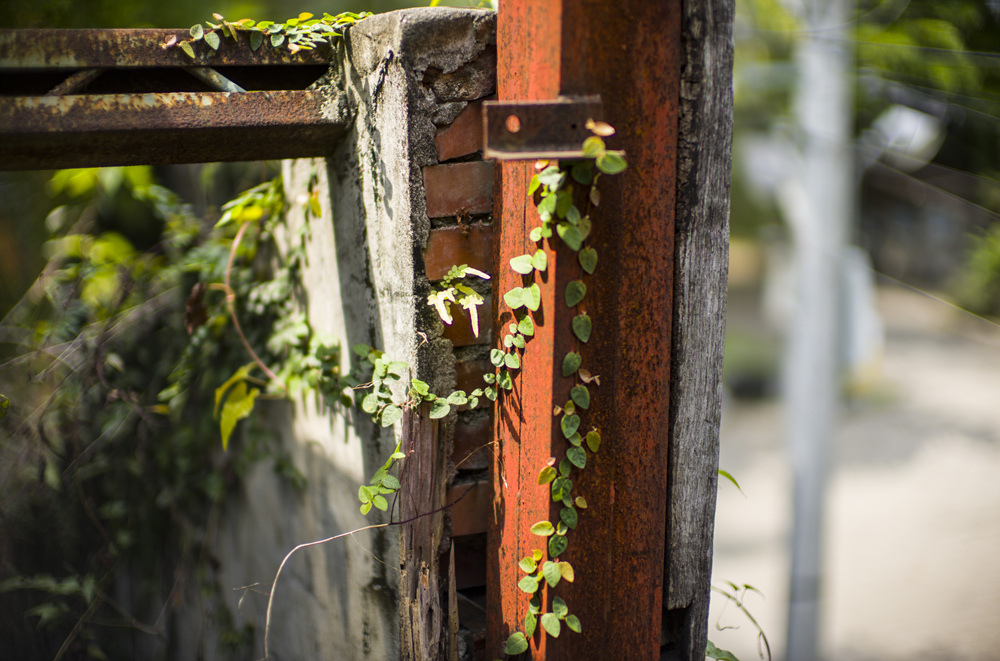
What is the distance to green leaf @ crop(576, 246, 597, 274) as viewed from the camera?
3.34 feet

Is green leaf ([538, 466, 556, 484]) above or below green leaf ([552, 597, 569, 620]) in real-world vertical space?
above

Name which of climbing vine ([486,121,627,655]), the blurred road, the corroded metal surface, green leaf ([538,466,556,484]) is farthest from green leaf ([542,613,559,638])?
the blurred road

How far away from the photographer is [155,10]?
6.75 ft

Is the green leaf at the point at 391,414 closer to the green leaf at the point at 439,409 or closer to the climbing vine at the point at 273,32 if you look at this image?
the green leaf at the point at 439,409

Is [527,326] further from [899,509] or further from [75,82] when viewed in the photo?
[899,509]

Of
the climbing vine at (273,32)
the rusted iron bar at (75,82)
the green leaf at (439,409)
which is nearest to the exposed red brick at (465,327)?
the green leaf at (439,409)

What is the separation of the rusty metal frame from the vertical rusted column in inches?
17.4

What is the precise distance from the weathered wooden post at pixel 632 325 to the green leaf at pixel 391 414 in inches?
7.4

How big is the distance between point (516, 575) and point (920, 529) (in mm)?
7447

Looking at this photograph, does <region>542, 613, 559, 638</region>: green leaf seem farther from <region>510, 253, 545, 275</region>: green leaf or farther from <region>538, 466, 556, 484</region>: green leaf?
<region>510, 253, 545, 275</region>: green leaf

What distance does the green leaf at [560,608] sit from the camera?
109 cm

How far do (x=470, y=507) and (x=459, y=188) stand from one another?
2.07 ft

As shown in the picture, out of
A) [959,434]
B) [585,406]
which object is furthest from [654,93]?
[959,434]

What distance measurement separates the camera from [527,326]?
1.07m
